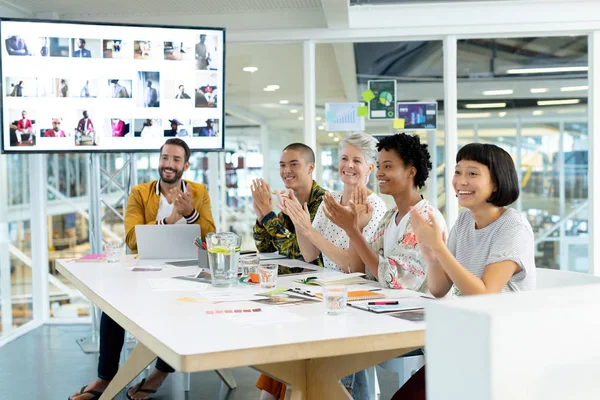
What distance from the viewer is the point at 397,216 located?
2.77 m

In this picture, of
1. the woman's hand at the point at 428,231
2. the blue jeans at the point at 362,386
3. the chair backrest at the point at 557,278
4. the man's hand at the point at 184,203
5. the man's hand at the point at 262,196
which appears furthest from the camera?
the man's hand at the point at 184,203

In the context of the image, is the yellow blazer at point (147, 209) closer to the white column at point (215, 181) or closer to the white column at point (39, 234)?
the white column at point (215, 181)

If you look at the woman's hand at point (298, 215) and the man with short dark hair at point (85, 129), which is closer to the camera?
the woman's hand at point (298, 215)

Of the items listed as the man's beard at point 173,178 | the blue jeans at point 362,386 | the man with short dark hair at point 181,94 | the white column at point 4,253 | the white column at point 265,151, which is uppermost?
the man with short dark hair at point 181,94

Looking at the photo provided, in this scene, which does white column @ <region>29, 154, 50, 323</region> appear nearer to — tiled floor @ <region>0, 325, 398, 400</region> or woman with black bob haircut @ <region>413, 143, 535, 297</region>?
tiled floor @ <region>0, 325, 398, 400</region>

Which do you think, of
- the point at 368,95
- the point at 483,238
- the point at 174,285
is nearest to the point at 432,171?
the point at 368,95

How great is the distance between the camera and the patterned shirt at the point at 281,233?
3461 millimetres

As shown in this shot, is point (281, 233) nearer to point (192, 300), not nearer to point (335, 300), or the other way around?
point (192, 300)

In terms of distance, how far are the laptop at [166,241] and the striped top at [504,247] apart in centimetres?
149

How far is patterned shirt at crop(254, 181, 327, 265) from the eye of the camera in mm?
3461

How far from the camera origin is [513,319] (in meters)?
1.07

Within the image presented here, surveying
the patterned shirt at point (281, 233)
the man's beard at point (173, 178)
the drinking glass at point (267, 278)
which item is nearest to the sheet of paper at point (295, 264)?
the patterned shirt at point (281, 233)

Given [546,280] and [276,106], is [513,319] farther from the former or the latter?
[276,106]

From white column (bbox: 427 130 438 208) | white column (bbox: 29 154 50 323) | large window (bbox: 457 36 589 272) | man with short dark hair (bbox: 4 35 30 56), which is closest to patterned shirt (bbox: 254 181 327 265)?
white column (bbox: 427 130 438 208)
